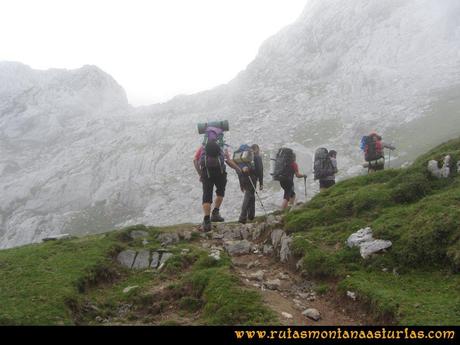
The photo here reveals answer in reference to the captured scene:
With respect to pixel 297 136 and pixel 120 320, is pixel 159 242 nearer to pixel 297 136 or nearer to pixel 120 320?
pixel 120 320

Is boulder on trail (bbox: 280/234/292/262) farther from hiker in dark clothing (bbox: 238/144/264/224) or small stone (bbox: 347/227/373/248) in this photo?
hiker in dark clothing (bbox: 238/144/264/224)

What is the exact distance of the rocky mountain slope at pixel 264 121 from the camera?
95850 mm

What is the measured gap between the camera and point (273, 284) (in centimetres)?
985

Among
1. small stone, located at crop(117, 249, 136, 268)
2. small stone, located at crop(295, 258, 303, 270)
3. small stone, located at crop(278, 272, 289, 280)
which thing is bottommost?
small stone, located at crop(278, 272, 289, 280)

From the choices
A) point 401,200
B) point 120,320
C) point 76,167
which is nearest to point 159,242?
point 120,320

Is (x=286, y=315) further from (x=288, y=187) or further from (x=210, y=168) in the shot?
(x=288, y=187)

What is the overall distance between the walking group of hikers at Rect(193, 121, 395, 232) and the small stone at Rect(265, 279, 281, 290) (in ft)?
17.0

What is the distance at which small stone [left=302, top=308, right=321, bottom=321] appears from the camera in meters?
8.10

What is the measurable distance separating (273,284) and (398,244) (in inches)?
115

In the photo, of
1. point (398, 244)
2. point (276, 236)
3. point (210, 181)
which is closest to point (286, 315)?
point (398, 244)

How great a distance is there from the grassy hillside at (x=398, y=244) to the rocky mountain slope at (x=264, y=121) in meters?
62.2

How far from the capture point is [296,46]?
456 ft

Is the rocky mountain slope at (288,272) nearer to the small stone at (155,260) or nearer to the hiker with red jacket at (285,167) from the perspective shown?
the small stone at (155,260)

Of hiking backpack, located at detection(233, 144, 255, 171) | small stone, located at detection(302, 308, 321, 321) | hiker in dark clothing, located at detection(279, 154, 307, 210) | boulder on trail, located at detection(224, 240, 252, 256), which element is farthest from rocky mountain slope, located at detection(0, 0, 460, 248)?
small stone, located at detection(302, 308, 321, 321)
